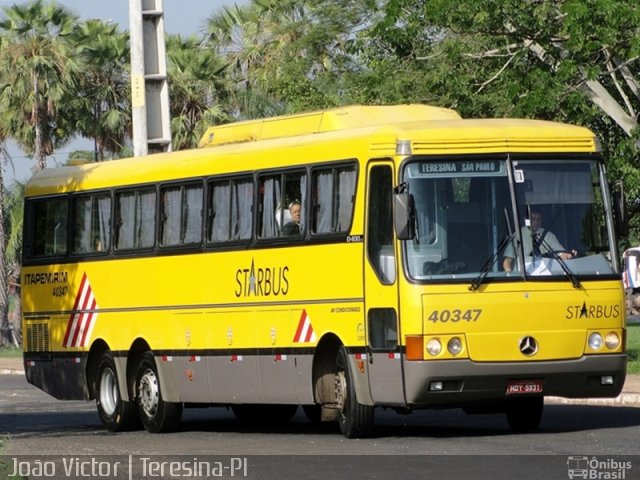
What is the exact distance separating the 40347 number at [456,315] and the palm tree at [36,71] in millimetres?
38380

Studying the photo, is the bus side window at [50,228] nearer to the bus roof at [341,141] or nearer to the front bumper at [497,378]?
the bus roof at [341,141]

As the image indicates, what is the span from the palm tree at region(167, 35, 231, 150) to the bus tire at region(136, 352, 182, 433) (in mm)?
32828

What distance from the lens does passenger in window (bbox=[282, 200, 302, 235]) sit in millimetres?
18484

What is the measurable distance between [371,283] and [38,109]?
3890cm

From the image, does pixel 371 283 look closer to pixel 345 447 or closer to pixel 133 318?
pixel 345 447

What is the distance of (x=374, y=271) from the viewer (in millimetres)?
17109

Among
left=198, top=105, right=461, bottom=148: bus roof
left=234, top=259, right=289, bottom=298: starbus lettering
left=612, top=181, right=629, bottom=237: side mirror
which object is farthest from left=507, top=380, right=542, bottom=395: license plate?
left=198, top=105, right=461, bottom=148: bus roof

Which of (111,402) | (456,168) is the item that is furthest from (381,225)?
(111,402)

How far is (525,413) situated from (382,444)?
2029 millimetres

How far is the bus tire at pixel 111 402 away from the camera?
69.8ft

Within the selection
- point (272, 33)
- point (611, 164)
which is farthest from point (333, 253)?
point (272, 33)

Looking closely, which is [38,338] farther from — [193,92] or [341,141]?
[193,92]

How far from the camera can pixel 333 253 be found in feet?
58.3

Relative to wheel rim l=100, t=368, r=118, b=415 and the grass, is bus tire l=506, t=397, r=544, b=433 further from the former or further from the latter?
the grass
